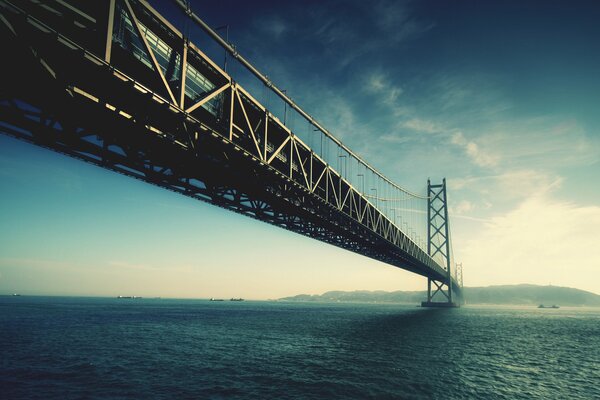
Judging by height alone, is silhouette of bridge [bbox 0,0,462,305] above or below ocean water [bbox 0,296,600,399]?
above

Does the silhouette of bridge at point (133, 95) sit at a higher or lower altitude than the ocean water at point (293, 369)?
higher

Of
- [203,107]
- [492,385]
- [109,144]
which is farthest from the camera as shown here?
[492,385]

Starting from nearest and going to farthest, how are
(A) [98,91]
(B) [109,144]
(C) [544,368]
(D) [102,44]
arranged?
(D) [102,44] → (A) [98,91] → (B) [109,144] → (C) [544,368]

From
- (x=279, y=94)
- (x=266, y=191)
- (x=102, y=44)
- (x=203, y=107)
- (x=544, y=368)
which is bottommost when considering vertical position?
(x=544, y=368)

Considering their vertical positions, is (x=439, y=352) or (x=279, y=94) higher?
(x=279, y=94)

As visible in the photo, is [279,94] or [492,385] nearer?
[492,385]

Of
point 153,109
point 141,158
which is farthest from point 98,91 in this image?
point 141,158

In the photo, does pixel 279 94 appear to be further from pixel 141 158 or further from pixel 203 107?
pixel 141 158

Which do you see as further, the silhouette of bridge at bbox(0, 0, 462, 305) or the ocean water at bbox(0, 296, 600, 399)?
the ocean water at bbox(0, 296, 600, 399)

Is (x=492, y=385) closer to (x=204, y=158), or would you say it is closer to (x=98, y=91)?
(x=204, y=158)

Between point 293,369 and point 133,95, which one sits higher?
point 133,95

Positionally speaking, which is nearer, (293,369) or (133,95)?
(133,95)
